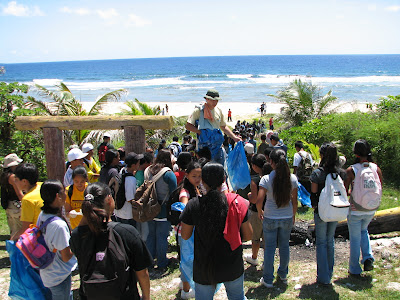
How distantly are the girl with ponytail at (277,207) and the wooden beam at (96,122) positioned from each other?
7.62 ft

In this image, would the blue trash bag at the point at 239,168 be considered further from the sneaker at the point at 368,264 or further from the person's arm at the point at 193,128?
the sneaker at the point at 368,264

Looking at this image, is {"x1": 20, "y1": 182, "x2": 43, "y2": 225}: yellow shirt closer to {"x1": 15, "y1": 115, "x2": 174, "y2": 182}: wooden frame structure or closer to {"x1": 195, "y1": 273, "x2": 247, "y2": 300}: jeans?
{"x1": 195, "y1": 273, "x2": 247, "y2": 300}: jeans

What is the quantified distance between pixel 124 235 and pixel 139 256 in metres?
Result: 0.19

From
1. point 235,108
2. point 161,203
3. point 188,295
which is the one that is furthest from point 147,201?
point 235,108

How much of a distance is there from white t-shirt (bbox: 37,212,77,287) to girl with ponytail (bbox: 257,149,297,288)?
2.15 m

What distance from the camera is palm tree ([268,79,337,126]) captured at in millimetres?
15719

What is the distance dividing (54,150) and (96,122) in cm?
89

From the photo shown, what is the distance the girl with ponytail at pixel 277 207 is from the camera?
14.0 ft

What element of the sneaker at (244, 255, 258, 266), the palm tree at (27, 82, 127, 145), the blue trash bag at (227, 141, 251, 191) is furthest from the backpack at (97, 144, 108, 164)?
the sneaker at (244, 255, 258, 266)

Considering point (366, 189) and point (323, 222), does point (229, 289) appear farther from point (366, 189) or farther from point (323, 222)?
point (366, 189)

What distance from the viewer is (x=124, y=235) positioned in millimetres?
2709

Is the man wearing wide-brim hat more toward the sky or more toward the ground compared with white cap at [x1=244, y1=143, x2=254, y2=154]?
more toward the sky

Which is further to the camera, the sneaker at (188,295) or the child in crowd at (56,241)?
the sneaker at (188,295)

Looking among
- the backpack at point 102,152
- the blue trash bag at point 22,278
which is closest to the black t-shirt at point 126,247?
the blue trash bag at point 22,278
